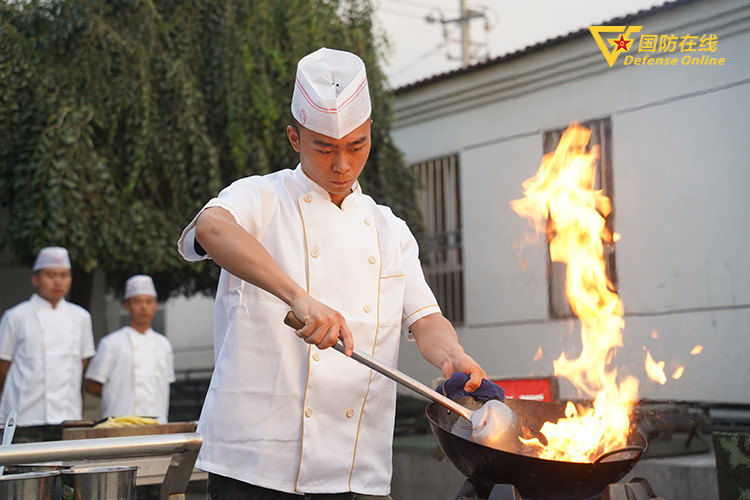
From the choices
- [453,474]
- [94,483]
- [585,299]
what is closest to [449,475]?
[453,474]

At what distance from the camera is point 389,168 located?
974 centimetres

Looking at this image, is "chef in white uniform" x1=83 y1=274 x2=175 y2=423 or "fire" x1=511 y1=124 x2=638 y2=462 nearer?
"fire" x1=511 y1=124 x2=638 y2=462

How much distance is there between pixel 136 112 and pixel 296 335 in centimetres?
650

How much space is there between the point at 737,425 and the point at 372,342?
592 centimetres

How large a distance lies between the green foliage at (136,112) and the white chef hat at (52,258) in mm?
1607

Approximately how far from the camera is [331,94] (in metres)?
2.14

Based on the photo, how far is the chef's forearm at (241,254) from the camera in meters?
1.91

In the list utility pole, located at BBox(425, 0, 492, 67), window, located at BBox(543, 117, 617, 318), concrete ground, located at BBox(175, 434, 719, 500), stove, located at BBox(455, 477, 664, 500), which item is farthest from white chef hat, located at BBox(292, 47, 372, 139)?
utility pole, located at BBox(425, 0, 492, 67)

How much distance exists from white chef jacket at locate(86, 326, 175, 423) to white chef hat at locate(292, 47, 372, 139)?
4231mm

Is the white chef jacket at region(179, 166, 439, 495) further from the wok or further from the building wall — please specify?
the building wall

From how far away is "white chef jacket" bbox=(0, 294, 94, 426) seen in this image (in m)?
5.74

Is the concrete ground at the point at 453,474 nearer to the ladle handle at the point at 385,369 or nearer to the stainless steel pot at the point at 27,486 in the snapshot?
the ladle handle at the point at 385,369

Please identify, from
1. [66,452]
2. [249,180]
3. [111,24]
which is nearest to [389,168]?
[111,24]

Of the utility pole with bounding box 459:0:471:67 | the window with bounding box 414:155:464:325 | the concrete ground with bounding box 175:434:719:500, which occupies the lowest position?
the concrete ground with bounding box 175:434:719:500
